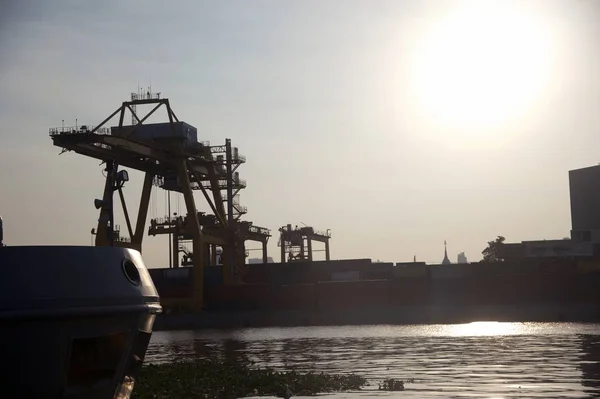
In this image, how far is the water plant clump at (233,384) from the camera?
43.0ft

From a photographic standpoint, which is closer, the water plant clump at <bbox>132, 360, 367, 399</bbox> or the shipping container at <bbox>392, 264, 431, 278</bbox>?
the water plant clump at <bbox>132, 360, 367, 399</bbox>

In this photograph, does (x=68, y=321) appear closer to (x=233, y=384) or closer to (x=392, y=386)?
(x=233, y=384)

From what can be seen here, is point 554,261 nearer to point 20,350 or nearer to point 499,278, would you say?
point 499,278

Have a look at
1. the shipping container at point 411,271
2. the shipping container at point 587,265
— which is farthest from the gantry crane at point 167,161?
the shipping container at point 587,265

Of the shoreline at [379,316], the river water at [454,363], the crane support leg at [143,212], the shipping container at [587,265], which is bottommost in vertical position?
the shoreline at [379,316]

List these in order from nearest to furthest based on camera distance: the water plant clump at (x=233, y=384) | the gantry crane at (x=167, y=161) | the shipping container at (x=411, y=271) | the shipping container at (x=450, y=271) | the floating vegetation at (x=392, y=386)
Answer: the water plant clump at (x=233, y=384) < the floating vegetation at (x=392, y=386) < the gantry crane at (x=167, y=161) < the shipping container at (x=450, y=271) < the shipping container at (x=411, y=271)

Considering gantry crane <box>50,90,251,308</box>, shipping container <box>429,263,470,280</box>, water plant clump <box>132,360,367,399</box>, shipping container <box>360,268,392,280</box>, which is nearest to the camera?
water plant clump <box>132,360,367,399</box>

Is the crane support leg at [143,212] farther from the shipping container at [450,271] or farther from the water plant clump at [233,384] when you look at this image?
the water plant clump at [233,384]

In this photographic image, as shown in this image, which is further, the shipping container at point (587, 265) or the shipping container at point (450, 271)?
the shipping container at point (450, 271)

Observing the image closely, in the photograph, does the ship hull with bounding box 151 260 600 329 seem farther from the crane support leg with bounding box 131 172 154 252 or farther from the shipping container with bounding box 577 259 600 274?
the crane support leg with bounding box 131 172 154 252

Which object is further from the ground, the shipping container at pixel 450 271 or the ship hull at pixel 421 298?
the shipping container at pixel 450 271

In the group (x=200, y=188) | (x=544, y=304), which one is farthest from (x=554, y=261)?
(x=200, y=188)

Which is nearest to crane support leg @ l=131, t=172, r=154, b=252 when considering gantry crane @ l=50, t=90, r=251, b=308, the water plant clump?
gantry crane @ l=50, t=90, r=251, b=308

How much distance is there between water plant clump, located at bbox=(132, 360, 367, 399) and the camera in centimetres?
1309
